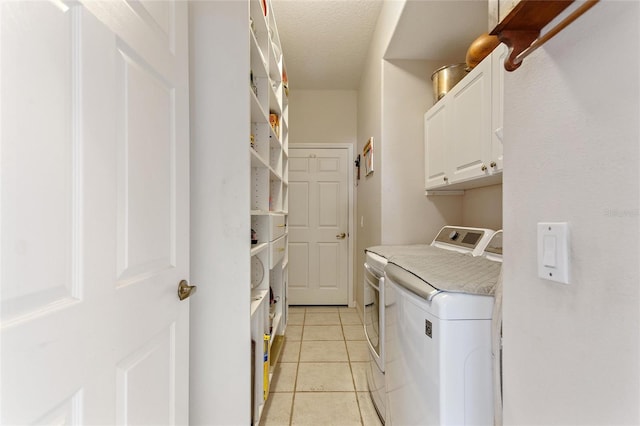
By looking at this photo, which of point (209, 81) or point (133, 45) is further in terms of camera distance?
point (209, 81)

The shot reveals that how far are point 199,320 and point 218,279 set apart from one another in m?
0.19

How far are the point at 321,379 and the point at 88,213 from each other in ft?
6.26

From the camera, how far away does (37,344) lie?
491 millimetres

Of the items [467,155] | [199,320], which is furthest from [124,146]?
[467,155]

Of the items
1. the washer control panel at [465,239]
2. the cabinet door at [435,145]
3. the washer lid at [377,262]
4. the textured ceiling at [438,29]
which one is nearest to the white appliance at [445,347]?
the washer lid at [377,262]

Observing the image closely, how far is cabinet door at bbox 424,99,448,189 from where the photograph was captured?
6.70 feet

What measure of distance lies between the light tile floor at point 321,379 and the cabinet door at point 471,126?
1.45 m

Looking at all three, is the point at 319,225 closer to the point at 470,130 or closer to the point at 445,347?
the point at 470,130

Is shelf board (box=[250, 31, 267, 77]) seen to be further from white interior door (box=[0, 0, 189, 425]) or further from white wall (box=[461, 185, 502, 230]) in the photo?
white wall (box=[461, 185, 502, 230])

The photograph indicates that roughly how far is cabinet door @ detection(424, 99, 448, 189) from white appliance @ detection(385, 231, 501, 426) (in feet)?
3.50

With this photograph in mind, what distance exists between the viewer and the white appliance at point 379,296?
4.98 ft

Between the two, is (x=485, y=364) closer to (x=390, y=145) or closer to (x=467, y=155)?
(x=467, y=155)

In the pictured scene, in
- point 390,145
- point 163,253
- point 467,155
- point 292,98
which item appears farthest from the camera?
point 292,98

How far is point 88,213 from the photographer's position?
0.61 m
